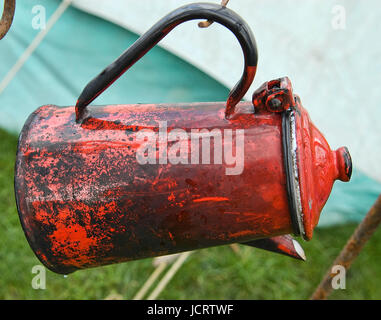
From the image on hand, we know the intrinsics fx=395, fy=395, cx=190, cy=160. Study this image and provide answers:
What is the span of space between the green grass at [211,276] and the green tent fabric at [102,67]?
0.94 feet

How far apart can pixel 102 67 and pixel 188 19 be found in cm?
156

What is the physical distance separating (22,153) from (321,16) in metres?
1.40

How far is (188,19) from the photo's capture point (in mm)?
670

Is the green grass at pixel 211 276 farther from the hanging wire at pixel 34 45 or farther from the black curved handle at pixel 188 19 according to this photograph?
the black curved handle at pixel 188 19

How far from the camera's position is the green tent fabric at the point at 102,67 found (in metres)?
2.03

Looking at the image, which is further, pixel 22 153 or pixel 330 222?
pixel 330 222

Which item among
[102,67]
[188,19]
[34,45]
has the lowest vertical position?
[188,19]

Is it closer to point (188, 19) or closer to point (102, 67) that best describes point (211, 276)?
point (102, 67)

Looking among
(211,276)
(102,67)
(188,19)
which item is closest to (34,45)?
(102,67)

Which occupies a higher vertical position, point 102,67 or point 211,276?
point 102,67

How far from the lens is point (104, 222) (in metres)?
0.74
